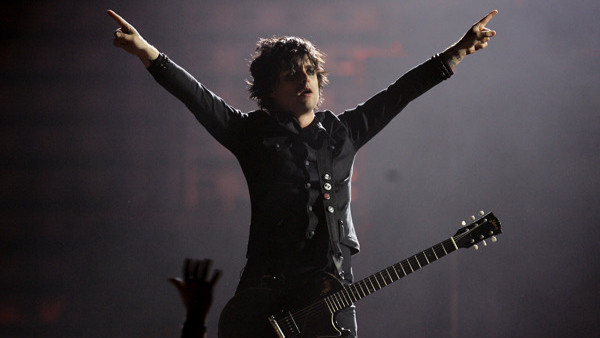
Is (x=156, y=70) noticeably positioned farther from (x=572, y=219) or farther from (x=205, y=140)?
(x=572, y=219)

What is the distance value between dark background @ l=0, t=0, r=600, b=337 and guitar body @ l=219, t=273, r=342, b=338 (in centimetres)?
158

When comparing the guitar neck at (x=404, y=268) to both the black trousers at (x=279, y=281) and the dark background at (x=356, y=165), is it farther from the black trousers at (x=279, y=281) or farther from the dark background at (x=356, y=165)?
the dark background at (x=356, y=165)

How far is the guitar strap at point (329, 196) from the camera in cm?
217

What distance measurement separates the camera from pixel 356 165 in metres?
3.75

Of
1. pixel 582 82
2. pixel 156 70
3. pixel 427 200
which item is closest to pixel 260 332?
pixel 156 70

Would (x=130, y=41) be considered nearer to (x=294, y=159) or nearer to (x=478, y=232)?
(x=294, y=159)

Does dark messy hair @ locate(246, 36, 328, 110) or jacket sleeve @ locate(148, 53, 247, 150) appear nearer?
jacket sleeve @ locate(148, 53, 247, 150)

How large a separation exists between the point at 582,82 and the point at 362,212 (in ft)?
5.81

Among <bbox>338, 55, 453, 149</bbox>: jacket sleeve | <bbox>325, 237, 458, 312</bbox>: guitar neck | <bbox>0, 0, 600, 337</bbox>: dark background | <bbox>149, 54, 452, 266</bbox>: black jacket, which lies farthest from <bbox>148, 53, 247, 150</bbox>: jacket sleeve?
<bbox>0, 0, 600, 337</bbox>: dark background

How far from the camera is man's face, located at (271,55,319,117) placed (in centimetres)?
241

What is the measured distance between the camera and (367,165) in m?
3.75

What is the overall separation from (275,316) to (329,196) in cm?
51

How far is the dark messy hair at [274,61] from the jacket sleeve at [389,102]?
12.8 inches

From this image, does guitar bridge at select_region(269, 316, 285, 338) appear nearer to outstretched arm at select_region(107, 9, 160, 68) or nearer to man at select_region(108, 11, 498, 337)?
man at select_region(108, 11, 498, 337)
